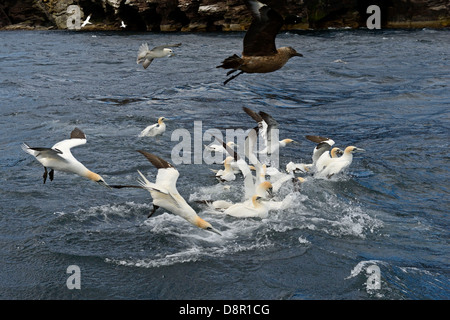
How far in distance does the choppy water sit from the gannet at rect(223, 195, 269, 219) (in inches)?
5.6

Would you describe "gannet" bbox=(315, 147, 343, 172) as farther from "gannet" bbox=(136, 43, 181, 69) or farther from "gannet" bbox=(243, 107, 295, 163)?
"gannet" bbox=(136, 43, 181, 69)

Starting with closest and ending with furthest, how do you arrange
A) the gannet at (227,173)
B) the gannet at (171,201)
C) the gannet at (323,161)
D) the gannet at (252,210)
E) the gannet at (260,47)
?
the gannet at (171,201)
the gannet at (260,47)
the gannet at (252,210)
the gannet at (227,173)
the gannet at (323,161)

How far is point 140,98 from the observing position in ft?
57.6

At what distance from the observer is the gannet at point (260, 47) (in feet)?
25.9

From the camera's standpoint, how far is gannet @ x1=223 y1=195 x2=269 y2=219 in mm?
8383

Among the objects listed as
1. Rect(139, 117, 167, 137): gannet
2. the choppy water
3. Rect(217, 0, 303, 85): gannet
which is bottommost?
the choppy water

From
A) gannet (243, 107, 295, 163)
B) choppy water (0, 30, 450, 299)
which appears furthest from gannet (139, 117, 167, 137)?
gannet (243, 107, 295, 163)

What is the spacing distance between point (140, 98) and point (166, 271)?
36.5 ft

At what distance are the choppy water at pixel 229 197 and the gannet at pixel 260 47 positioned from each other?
2135 millimetres

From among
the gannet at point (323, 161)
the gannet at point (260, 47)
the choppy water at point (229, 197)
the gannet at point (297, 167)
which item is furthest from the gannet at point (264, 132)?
the gannet at point (260, 47)

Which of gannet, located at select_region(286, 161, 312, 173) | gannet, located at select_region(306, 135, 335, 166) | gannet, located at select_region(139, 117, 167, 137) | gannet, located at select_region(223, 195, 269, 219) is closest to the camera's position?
gannet, located at select_region(223, 195, 269, 219)

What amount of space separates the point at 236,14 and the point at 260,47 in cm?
2970

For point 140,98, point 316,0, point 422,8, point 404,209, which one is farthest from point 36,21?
point 404,209

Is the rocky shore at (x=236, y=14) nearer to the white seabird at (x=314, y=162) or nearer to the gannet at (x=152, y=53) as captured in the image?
the gannet at (x=152, y=53)
